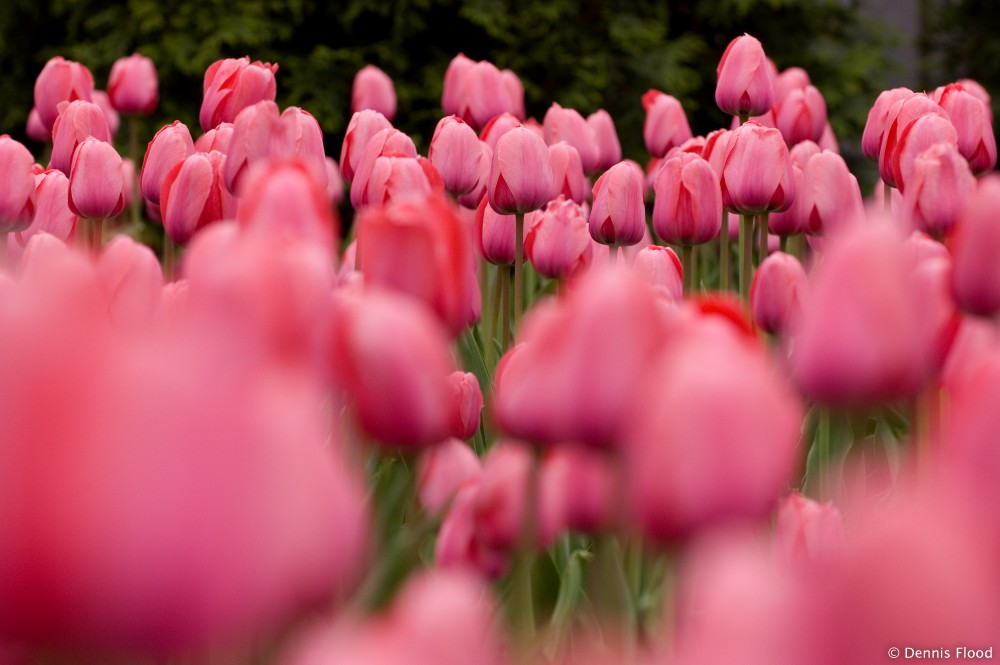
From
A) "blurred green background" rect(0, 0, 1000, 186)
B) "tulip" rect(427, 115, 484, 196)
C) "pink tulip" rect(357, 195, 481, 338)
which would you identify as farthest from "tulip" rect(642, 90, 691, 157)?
"blurred green background" rect(0, 0, 1000, 186)

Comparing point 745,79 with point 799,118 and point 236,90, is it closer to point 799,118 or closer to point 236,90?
point 799,118

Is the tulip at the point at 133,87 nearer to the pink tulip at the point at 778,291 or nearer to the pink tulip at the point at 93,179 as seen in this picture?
the pink tulip at the point at 93,179

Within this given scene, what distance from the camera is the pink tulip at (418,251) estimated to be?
1.61 feet

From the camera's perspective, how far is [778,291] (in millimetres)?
930

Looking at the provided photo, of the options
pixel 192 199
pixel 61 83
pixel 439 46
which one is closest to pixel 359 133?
pixel 192 199

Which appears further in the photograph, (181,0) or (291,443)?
(181,0)

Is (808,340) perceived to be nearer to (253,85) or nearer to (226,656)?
(226,656)

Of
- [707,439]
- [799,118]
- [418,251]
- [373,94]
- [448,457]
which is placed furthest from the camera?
[373,94]

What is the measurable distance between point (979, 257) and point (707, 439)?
12.6 inches

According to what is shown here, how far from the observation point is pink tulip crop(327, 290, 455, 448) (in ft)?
1.34

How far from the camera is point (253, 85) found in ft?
4.28

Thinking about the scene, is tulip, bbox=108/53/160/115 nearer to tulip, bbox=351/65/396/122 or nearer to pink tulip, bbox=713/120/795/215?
tulip, bbox=351/65/396/122

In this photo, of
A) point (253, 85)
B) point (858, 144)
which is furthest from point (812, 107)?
point (858, 144)

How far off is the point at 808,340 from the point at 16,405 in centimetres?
32
